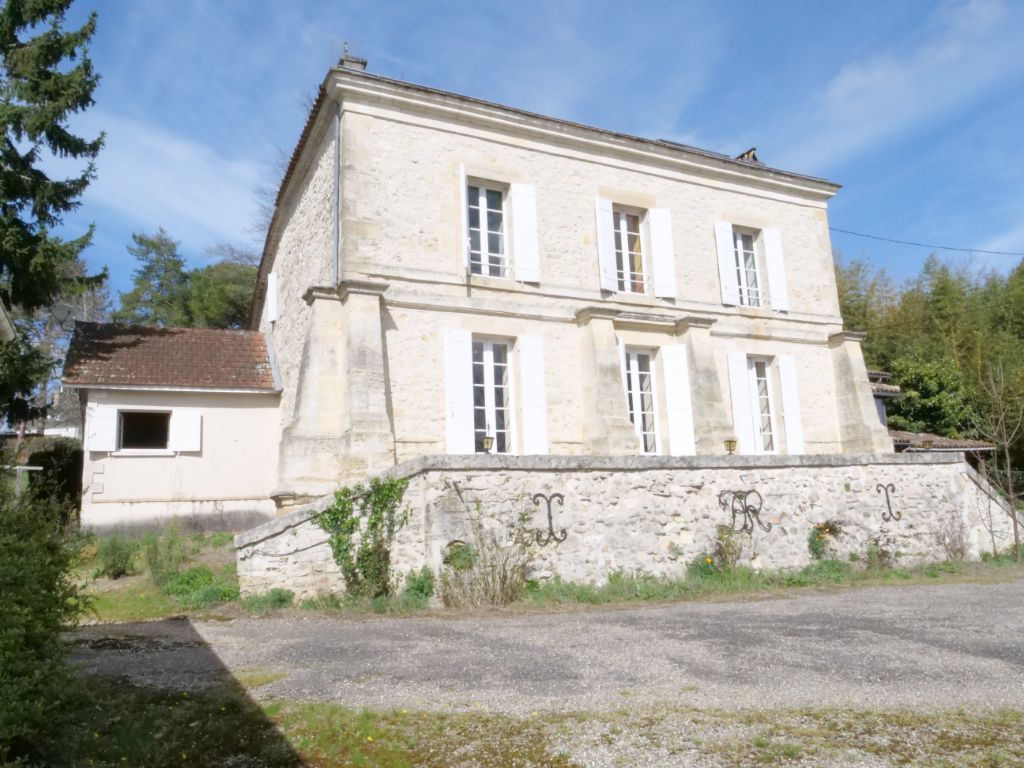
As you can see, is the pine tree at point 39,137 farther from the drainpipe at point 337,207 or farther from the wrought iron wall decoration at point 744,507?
the wrought iron wall decoration at point 744,507

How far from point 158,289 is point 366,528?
1007 inches

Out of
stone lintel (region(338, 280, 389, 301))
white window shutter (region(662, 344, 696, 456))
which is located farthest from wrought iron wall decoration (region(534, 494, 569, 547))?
white window shutter (region(662, 344, 696, 456))

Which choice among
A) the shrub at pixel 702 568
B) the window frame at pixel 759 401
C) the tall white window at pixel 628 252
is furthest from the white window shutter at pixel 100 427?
the window frame at pixel 759 401

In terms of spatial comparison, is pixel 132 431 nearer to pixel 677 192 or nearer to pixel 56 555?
pixel 677 192

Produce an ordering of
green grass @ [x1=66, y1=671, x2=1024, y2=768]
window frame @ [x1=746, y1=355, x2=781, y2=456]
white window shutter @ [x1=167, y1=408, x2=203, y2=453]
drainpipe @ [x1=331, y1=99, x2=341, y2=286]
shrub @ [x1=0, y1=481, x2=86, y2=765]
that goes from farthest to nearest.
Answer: window frame @ [x1=746, y1=355, x2=781, y2=456]
white window shutter @ [x1=167, y1=408, x2=203, y2=453]
drainpipe @ [x1=331, y1=99, x2=341, y2=286]
green grass @ [x1=66, y1=671, x2=1024, y2=768]
shrub @ [x1=0, y1=481, x2=86, y2=765]

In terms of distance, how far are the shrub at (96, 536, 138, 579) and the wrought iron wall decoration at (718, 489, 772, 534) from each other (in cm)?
758

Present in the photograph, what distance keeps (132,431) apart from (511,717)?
15165 mm

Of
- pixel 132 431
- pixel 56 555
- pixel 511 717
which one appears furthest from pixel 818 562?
pixel 132 431

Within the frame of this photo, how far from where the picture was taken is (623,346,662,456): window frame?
12086 millimetres

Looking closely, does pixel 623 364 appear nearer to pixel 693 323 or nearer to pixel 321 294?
pixel 693 323

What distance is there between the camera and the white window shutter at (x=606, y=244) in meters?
12.3

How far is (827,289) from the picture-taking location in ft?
47.8

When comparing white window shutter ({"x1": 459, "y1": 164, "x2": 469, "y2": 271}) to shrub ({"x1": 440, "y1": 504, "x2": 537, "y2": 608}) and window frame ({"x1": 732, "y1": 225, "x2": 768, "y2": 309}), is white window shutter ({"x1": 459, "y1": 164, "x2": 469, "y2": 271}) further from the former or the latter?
window frame ({"x1": 732, "y1": 225, "x2": 768, "y2": 309})

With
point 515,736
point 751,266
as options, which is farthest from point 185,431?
point 751,266
